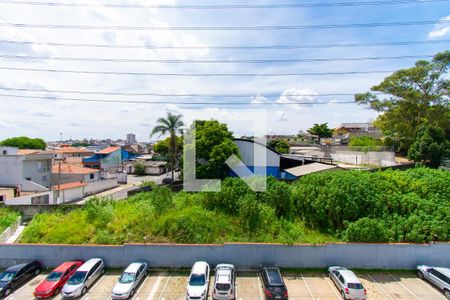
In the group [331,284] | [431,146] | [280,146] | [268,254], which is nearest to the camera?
[331,284]

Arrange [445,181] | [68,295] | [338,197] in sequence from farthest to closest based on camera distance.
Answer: [445,181] → [338,197] → [68,295]

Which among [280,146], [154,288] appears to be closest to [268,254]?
[154,288]

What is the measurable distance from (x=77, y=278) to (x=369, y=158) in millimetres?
27669

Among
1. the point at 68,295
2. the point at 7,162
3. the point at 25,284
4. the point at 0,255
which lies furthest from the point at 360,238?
the point at 7,162

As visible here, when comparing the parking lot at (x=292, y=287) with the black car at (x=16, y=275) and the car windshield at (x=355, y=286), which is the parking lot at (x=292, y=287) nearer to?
the black car at (x=16, y=275)

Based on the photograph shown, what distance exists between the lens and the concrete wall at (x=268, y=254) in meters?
13.3

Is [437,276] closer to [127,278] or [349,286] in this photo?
[349,286]

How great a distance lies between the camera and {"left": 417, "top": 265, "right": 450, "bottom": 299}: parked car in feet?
37.4

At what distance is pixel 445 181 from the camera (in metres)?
16.0

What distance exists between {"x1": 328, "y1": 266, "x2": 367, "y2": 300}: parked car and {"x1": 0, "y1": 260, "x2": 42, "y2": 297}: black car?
14.1 m

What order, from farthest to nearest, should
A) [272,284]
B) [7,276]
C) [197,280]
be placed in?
[7,276] → [197,280] → [272,284]

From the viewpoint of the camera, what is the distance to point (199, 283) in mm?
11359

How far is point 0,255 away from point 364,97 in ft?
104

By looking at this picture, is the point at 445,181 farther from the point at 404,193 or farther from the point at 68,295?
the point at 68,295
